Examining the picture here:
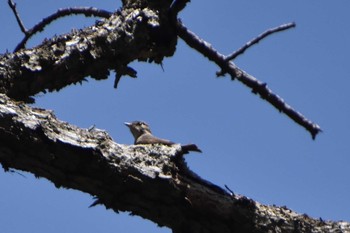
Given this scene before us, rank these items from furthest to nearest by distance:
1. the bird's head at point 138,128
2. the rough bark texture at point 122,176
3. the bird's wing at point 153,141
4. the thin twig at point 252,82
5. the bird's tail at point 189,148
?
the bird's head at point 138,128 < the bird's wing at point 153,141 < the bird's tail at point 189,148 < the thin twig at point 252,82 < the rough bark texture at point 122,176

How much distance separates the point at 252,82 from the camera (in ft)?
13.1

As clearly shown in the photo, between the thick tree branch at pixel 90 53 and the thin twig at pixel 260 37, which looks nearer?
the thin twig at pixel 260 37

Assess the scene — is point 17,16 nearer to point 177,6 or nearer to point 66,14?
point 66,14

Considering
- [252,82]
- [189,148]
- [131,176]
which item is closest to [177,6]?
[252,82]

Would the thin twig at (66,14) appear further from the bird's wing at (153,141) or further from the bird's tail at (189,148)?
the bird's tail at (189,148)

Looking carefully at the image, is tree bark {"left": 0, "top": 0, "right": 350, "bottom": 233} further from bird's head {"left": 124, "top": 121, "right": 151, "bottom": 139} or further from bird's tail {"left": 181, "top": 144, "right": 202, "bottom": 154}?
bird's head {"left": 124, "top": 121, "right": 151, "bottom": 139}

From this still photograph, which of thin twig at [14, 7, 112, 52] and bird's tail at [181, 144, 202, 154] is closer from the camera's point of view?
bird's tail at [181, 144, 202, 154]

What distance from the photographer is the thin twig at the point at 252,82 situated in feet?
12.2

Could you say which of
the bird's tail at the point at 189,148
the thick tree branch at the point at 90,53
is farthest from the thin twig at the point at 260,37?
the thick tree branch at the point at 90,53

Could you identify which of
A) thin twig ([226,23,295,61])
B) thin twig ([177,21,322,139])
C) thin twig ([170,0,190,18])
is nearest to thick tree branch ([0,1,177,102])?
thin twig ([170,0,190,18])

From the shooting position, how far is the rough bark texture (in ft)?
11.6

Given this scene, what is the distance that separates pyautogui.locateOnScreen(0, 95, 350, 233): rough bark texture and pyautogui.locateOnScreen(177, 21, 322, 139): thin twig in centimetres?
54

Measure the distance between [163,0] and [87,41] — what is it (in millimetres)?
788

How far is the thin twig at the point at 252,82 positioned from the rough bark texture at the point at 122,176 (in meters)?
0.54
